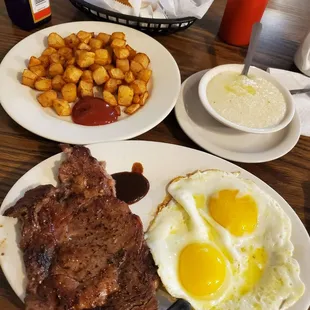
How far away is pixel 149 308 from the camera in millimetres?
1423

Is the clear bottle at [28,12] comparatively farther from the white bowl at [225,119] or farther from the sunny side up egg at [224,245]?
the sunny side up egg at [224,245]

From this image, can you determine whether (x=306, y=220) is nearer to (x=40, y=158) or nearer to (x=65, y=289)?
(x=65, y=289)

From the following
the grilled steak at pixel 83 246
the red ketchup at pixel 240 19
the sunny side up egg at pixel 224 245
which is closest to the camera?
the grilled steak at pixel 83 246

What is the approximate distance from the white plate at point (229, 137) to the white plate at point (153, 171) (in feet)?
0.44

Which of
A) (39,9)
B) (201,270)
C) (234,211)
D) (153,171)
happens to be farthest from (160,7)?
(201,270)

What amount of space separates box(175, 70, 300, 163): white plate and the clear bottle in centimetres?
109

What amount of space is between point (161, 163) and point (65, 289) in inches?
30.3

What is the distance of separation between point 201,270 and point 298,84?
161 centimetres

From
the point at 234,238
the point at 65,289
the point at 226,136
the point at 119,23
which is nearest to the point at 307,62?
the point at 226,136

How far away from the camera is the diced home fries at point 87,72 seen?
2.10m

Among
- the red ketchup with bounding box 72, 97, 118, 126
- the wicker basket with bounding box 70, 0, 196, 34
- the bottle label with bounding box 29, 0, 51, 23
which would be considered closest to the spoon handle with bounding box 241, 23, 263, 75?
the wicker basket with bounding box 70, 0, 196, 34

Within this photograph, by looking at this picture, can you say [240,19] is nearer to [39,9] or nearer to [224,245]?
[39,9]

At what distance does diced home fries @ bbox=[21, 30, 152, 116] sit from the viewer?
6.88 ft

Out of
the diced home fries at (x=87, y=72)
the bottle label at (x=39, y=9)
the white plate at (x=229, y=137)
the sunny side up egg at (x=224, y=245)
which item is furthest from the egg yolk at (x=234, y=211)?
the bottle label at (x=39, y=9)
